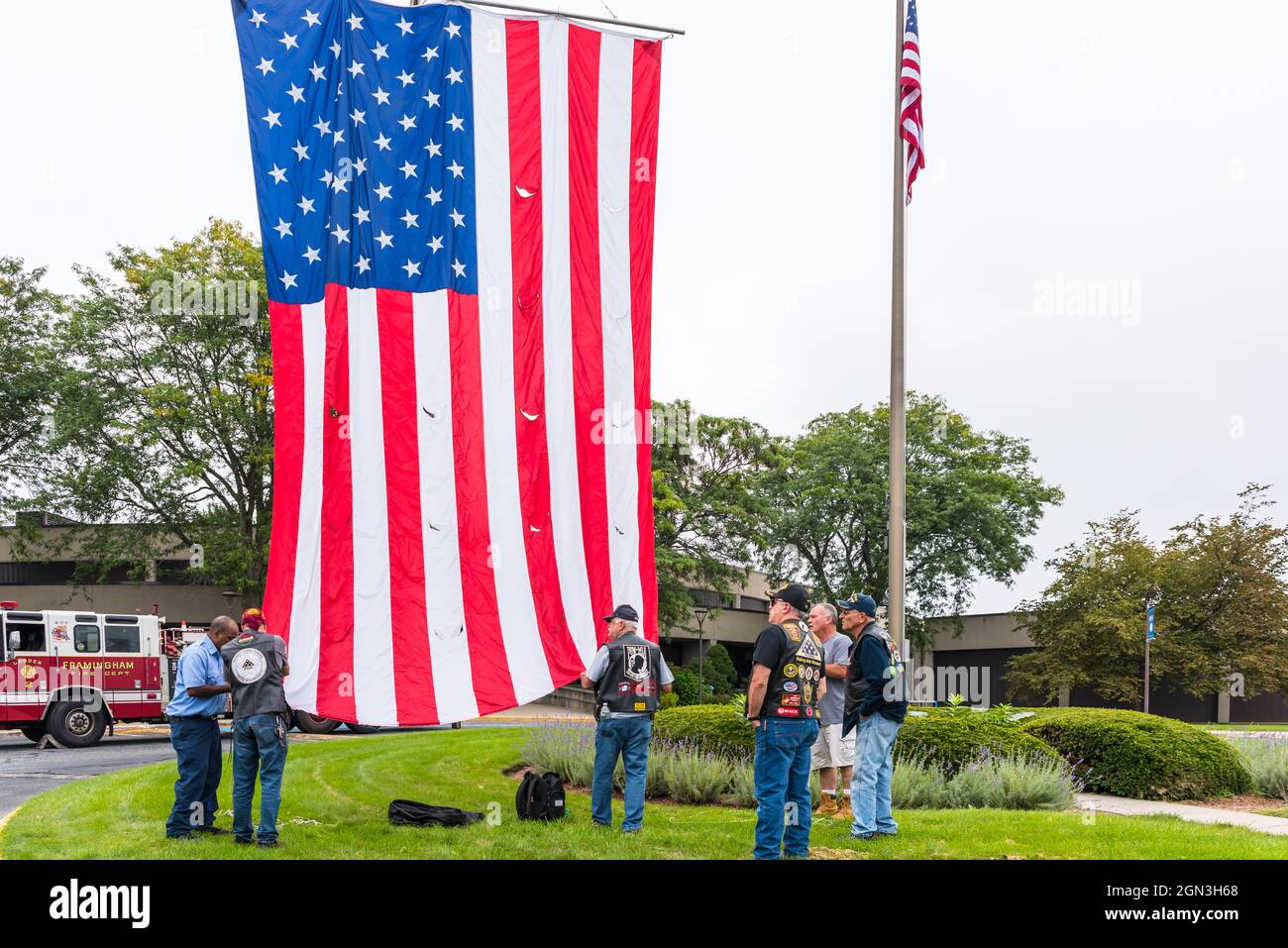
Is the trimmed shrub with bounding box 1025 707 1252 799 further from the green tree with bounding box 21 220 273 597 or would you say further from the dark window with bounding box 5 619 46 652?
the green tree with bounding box 21 220 273 597

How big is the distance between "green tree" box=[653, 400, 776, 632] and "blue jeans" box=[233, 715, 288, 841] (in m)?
31.2

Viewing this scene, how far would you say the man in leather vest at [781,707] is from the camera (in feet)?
25.6

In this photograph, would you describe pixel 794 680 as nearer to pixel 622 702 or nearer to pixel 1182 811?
pixel 622 702

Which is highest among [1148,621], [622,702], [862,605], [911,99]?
[911,99]

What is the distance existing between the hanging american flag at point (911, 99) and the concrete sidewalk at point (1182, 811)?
742cm

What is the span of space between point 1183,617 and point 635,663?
3354 cm

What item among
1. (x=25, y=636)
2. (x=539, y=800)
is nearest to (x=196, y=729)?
(x=539, y=800)

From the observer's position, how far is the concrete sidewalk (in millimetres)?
10661

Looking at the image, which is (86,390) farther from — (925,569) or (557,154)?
(925,569)

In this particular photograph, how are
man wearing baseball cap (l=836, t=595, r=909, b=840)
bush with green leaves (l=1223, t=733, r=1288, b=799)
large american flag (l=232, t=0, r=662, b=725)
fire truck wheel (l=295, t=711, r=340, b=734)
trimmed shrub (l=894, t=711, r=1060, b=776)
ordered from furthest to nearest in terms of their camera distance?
1. fire truck wheel (l=295, t=711, r=340, b=734)
2. bush with green leaves (l=1223, t=733, r=1288, b=799)
3. trimmed shrub (l=894, t=711, r=1060, b=776)
4. large american flag (l=232, t=0, r=662, b=725)
5. man wearing baseball cap (l=836, t=595, r=909, b=840)

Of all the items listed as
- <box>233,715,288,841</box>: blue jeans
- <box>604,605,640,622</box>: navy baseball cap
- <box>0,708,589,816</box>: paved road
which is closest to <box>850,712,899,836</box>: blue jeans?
<box>604,605,640,622</box>: navy baseball cap

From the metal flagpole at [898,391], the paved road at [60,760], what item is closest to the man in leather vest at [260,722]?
the paved road at [60,760]

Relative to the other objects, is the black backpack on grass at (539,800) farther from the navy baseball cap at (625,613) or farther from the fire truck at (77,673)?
the fire truck at (77,673)

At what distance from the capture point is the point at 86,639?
22.3 m
